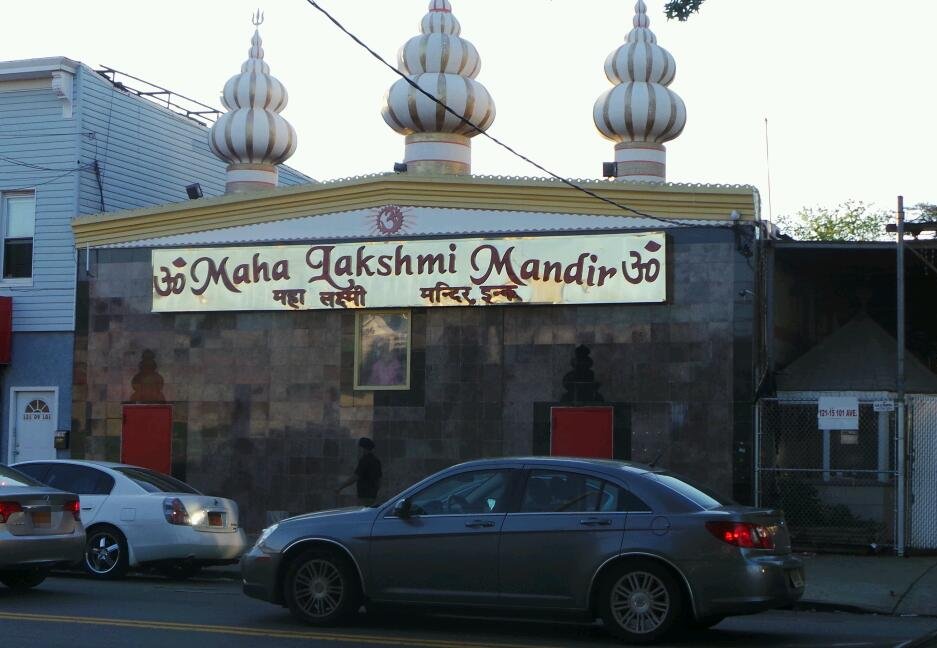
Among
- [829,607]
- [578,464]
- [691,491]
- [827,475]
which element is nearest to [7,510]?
[578,464]

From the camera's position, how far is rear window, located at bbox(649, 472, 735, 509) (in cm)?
1073

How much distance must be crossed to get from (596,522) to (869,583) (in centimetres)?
614

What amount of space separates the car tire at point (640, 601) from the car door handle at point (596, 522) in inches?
13.3

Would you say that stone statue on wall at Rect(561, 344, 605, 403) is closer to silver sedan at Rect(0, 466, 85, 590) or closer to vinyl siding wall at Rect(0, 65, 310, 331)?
silver sedan at Rect(0, 466, 85, 590)

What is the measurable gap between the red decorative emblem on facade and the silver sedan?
8.45m

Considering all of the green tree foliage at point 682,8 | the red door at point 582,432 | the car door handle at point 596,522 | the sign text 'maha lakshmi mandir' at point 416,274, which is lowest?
the car door handle at point 596,522

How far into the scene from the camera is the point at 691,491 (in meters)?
10.9

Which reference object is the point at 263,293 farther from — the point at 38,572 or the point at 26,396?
the point at 38,572

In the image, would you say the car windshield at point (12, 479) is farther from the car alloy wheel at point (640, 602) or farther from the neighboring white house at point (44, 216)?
the neighboring white house at point (44, 216)

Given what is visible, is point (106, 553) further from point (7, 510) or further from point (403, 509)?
point (403, 509)

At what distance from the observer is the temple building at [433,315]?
63.6 ft

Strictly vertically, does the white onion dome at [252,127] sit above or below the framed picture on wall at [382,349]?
above

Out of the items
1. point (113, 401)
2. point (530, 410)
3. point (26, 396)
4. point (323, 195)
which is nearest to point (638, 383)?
point (530, 410)

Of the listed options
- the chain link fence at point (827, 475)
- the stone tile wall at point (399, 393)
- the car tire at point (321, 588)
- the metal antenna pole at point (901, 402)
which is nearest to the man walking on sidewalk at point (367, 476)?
the stone tile wall at point (399, 393)
